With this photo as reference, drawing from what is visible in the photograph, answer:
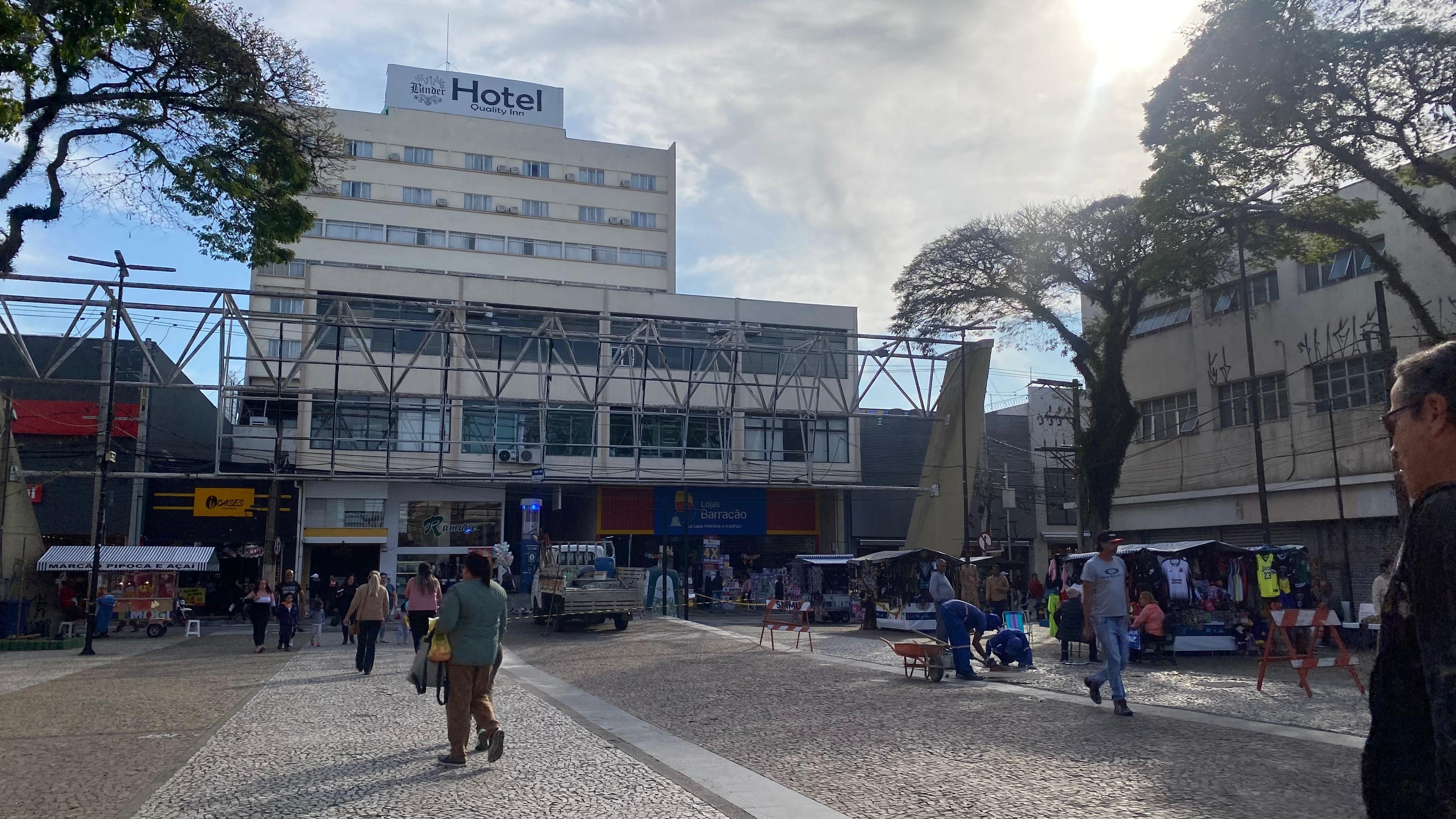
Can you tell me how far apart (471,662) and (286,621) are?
1550 centimetres

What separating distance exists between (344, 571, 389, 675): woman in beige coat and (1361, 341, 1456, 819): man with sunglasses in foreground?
49.9 feet

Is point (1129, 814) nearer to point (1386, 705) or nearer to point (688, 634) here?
point (1386, 705)

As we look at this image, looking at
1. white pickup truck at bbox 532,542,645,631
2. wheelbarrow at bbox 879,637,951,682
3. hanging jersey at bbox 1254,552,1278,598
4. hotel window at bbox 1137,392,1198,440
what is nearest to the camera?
wheelbarrow at bbox 879,637,951,682

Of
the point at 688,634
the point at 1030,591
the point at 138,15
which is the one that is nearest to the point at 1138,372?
the point at 1030,591

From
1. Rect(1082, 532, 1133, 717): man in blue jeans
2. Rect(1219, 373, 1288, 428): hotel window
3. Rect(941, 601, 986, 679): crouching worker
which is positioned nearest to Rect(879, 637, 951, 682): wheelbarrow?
Rect(941, 601, 986, 679): crouching worker

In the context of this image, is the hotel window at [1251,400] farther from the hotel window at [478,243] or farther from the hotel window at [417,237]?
the hotel window at [417,237]

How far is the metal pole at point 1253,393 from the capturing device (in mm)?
27188

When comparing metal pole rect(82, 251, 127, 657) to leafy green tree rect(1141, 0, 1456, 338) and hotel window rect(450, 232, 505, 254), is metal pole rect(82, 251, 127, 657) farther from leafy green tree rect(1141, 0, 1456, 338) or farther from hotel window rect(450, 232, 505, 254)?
hotel window rect(450, 232, 505, 254)

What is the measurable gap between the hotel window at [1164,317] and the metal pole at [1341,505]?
269 inches

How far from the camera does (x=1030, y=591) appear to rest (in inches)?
1336

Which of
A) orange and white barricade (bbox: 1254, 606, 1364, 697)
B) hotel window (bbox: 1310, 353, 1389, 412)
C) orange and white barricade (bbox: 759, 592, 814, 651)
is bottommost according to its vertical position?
orange and white barricade (bbox: 759, 592, 814, 651)

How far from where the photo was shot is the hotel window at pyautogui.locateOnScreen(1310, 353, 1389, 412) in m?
28.1

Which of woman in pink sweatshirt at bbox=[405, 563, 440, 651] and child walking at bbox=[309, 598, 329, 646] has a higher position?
woman in pink sweatshirt at bbox=[405, 563, 440, 651]

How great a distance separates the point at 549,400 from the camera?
34.8 m
